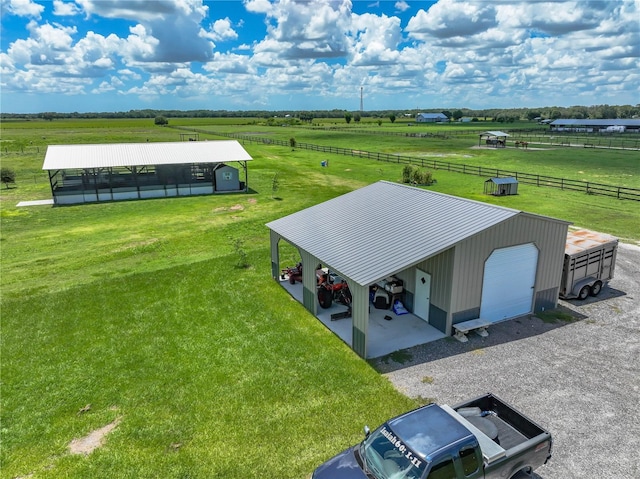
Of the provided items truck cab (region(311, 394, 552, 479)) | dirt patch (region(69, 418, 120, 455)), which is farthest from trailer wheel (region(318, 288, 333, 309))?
truck cab (region(311, 394, 552, 479))

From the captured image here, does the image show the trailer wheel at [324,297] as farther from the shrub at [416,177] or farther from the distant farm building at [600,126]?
the distant farm building at [600,126]

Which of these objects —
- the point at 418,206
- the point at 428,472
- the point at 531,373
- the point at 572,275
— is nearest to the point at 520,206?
the point at 572,275

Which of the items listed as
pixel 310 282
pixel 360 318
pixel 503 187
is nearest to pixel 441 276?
pixel 360 318

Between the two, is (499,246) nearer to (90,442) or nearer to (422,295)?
(422,295)

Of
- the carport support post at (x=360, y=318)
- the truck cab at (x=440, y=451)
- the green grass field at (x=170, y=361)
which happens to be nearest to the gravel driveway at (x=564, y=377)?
the carport support post at (x=360, y=318)

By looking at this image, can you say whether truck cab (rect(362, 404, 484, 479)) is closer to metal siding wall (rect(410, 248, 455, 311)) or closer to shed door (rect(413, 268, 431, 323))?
metal siding wall (rect(410, 248, 455, 311))

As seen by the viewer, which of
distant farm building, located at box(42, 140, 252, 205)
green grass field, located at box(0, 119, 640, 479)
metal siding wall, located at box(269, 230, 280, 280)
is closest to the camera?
green grass field, located at box(0, 119, 640, 479)

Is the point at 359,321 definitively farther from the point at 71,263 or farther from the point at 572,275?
the point at 71,263
